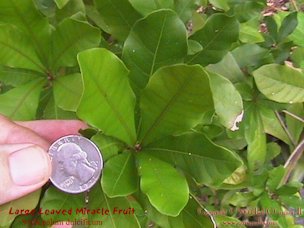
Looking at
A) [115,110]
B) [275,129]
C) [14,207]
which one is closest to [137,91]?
[115,110]

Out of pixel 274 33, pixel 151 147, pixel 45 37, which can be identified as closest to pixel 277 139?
pixel 274 33

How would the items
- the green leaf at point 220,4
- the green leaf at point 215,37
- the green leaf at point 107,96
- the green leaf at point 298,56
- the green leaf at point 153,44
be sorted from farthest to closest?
1. the green leaf at point 298,56
2. the green leaf at point 220,4
3. the green leaf at point 215,37
4. the green leaf at point 153,44
5. the green leaf at point 107,96

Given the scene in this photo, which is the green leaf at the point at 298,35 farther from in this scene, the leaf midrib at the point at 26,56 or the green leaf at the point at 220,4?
the leaf midrib at the point at 26,56

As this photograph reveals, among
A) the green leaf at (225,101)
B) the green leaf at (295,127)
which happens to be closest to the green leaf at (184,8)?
the green leaf at (225,101)

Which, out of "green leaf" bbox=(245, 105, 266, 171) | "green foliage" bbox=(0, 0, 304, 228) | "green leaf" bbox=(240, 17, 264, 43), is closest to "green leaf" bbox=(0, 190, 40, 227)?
"green foliage" bbox=(0, 0, 304, 228)

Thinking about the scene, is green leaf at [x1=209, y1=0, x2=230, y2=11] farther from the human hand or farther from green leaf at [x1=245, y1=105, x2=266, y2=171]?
the human hand

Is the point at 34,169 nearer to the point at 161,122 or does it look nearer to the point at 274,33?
the point at 161,122
